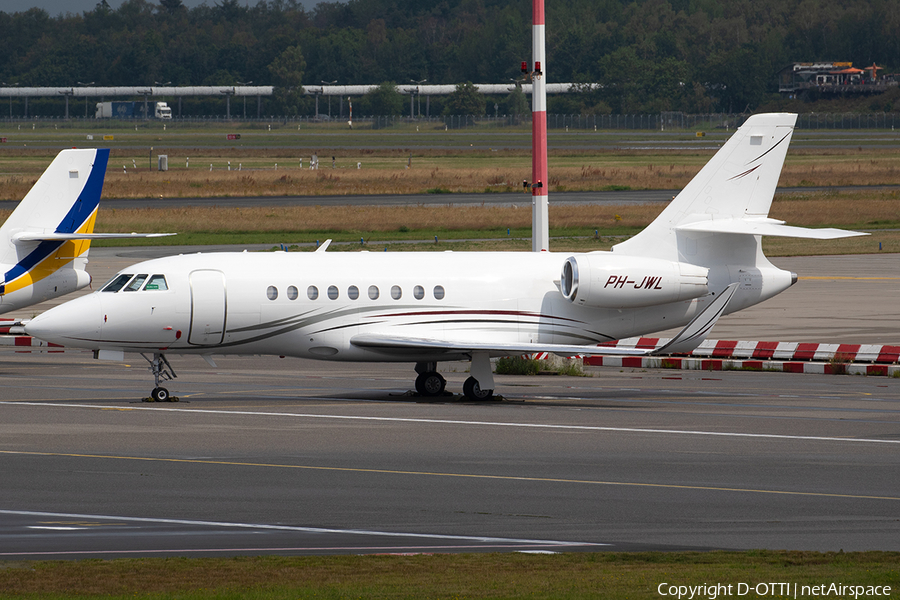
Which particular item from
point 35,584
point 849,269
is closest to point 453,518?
point 35,584

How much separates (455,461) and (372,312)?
25.0ft

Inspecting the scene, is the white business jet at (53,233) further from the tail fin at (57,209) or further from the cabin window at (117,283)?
the cabin window at (117,283)

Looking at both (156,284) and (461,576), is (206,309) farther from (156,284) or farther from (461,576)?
(461,576)

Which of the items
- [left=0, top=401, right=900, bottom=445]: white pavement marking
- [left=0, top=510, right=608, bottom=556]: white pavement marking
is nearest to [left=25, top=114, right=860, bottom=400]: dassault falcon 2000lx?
[left=0, top=401, right=900, bottom=445]: white pavement marking

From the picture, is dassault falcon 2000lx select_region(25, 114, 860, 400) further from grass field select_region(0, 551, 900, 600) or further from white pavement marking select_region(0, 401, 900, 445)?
grass field select_region(0, 551, 900, 600)

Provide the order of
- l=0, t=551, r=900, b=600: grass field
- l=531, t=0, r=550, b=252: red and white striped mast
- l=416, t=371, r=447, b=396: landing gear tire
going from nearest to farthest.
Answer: l=0, t=551, r=900, b=600: grass field
l=416, t=371, r=447, b=396: landing gear tire
l=531, t=0, r=550, b=252: red and white striped mast

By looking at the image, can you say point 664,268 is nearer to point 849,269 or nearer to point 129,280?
point 129,280

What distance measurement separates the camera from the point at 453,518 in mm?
15742

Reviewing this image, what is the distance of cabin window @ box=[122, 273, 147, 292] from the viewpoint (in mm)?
26141

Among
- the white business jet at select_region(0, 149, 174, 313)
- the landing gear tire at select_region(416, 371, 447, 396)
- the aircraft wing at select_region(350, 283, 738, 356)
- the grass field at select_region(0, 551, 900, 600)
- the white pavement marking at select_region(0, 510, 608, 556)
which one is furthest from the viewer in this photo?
the white business jet at select_region(0, 149, 174, 313)

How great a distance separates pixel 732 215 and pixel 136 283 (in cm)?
1347

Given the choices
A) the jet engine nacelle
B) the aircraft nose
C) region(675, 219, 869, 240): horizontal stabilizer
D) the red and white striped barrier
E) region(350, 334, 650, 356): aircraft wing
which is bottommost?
the red and white striped barrier

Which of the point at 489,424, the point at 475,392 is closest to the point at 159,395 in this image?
the point at 475,392

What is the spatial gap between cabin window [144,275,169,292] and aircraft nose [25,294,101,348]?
1124 mm
